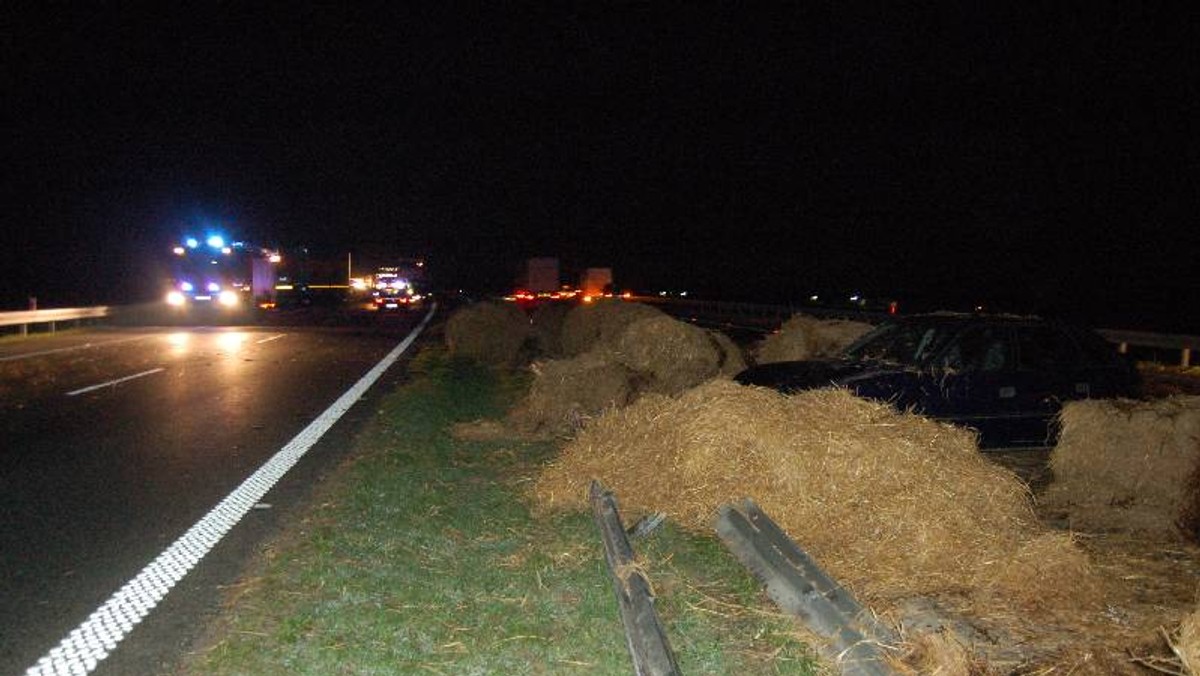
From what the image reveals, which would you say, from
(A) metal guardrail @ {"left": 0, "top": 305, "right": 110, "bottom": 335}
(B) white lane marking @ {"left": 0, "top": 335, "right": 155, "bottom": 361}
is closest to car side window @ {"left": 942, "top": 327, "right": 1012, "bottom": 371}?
(B) white lane marking @ {"left": 0, "top": 335, "right": 155, "bottom": 361}

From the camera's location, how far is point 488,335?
1891 centimetres

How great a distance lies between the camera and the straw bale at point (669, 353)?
40.1 ft

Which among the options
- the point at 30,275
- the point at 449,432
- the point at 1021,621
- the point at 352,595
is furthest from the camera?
the point at 30,275

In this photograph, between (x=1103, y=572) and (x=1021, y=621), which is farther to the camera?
(x=1103, y=572)

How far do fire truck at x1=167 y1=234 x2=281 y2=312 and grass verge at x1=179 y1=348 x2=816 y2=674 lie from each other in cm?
3346

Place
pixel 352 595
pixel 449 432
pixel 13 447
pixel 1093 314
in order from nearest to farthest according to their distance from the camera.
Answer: pixel 352 595 < pixel 13 447 < pixel 449 432 < pixel 1093 314

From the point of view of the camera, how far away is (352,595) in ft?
16.7

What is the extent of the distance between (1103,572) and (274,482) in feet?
21.6

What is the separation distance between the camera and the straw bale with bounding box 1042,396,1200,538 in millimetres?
6531

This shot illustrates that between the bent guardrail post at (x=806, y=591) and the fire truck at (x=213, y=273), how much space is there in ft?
120

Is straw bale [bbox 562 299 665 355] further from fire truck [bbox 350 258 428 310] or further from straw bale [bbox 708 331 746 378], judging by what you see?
fire truck [bbox 350 258 428 310]

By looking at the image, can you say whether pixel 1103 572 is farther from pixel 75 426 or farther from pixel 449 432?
pixel 75 426

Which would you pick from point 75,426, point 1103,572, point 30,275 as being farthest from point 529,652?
point 30,275

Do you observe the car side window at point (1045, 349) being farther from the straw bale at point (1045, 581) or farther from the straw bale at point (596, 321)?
the straw bale at point (596, 321)
